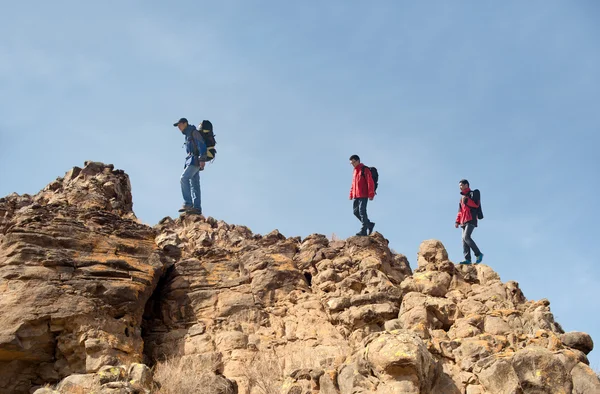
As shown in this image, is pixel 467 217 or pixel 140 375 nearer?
pixel 140 375

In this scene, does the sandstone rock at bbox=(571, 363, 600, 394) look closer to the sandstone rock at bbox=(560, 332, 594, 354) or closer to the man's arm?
the sandstone rock at bbox=(560, 332, 594, 354)

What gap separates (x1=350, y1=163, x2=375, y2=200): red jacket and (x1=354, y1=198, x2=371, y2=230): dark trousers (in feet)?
0.43

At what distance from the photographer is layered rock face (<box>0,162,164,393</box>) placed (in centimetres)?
1194

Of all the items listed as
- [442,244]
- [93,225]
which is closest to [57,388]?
[93,225]

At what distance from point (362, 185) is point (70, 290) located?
792 cm

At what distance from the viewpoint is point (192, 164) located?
2028 centimetres

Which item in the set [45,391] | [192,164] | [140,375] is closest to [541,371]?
[140,375]

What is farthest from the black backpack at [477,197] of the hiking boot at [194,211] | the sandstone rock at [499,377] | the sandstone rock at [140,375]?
the sandstone rock at [140,375]

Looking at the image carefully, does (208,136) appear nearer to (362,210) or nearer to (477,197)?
(362,210)

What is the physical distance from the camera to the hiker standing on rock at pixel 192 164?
20078mm

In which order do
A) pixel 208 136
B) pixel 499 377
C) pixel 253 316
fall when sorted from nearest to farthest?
pixel 499 377 < pixel 253 316 < pixel 208 136

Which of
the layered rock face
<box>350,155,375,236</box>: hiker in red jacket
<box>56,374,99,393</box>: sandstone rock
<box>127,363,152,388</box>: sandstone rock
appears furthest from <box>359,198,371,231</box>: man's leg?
<box>56,374,99,393</box>: sandstone rock

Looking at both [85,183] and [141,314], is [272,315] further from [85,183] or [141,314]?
[85,183]

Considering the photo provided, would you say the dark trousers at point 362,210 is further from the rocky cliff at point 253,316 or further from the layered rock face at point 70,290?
the layered rock face at point 70,290
